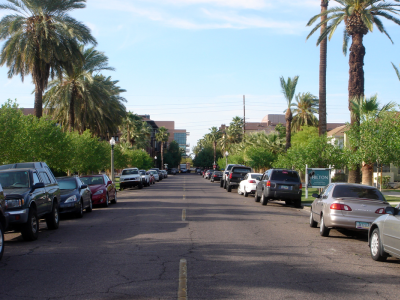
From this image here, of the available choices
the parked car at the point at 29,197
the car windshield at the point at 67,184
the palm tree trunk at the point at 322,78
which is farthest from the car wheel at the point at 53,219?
the palm tree trunk at the point at 322,78

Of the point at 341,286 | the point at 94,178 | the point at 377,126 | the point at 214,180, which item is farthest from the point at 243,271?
the point at 214,180

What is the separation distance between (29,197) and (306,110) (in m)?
44.0

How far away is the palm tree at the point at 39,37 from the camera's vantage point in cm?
2609

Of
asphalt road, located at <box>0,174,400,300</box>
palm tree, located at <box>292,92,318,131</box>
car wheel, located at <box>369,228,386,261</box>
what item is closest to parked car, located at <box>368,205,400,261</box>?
car wheel, located at <box>369,228,386,261</box>

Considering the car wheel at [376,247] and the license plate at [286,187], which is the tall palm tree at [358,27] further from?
the car wheel at [376,247]

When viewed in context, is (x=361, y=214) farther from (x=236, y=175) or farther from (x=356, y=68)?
(x=236, y=175)

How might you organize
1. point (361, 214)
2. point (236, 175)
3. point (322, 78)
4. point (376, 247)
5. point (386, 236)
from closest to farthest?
point (386, 236) < point (376, 247) < point (361, 214) < point (322, 78) < point (236, 175)

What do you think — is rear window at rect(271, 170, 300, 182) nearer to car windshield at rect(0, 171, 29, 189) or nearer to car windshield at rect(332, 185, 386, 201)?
car windshield at rect(332, 185, 386, 201)

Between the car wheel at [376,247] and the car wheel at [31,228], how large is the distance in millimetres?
7976

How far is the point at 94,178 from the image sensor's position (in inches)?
869

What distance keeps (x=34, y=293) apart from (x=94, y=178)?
52.6 feet

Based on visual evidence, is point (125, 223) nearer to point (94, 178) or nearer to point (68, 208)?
point (68, 208)

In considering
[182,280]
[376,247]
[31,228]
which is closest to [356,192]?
[376,247]

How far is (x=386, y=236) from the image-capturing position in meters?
8.34
